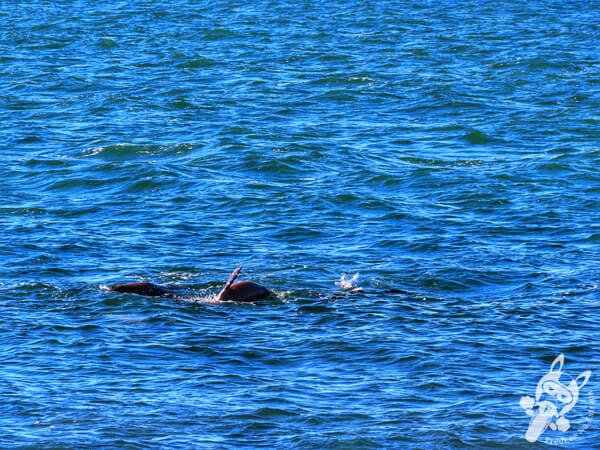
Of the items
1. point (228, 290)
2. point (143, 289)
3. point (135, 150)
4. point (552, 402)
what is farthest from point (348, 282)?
point (135, 150)

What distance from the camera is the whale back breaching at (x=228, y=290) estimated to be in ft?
53.7

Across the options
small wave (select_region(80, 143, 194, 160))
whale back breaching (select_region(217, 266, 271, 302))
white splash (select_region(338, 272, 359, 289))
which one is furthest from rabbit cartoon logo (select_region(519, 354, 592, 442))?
small wave (select_region(80, 143, 194, 160))

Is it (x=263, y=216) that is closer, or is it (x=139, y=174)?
(x=263, y=216)

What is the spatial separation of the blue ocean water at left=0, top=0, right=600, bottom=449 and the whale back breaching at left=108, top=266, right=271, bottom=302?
0.14 metres

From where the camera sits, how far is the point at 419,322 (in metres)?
15.6

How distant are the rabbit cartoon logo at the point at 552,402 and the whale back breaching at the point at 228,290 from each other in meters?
4.45

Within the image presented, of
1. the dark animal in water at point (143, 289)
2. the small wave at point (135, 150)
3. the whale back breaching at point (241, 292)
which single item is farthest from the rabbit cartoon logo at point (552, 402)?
the small wave at point (135, 150)

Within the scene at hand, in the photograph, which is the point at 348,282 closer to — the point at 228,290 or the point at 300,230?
the point at 228,290

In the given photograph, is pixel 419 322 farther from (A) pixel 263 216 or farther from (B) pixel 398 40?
(B) pixel 398 40

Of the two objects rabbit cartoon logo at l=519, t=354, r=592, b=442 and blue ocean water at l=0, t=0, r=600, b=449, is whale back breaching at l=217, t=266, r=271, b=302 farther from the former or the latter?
rabbit cartoon logo at l=519, t=354, r=592, b=442

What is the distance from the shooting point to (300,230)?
20.4 meters

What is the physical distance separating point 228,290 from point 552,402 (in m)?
5.18

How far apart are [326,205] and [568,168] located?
551 centimetres

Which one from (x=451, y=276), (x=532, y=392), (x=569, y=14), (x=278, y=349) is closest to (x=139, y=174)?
(x=451, y=276)
